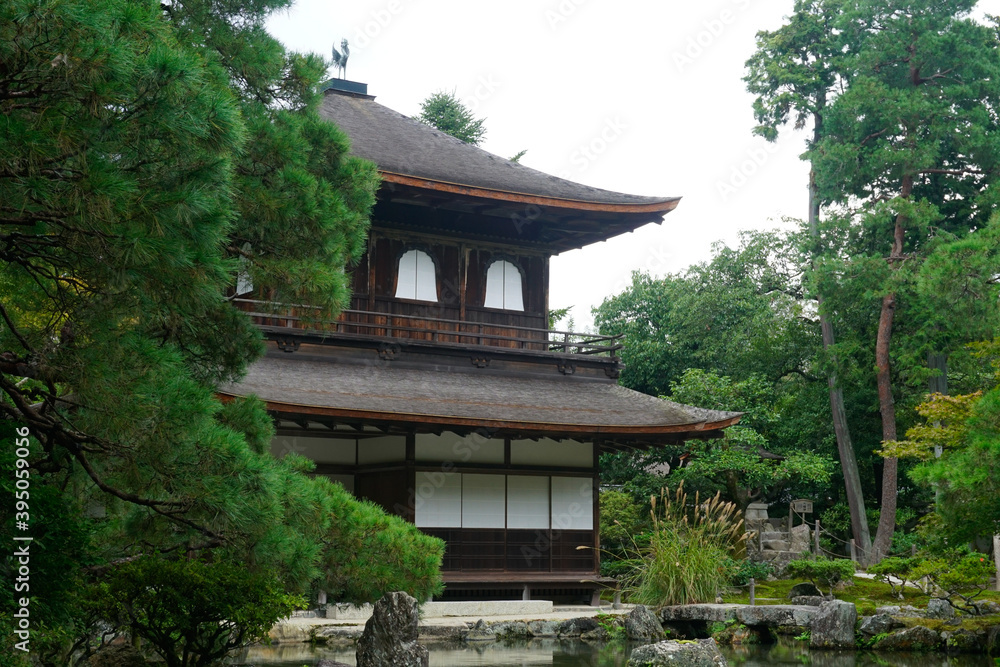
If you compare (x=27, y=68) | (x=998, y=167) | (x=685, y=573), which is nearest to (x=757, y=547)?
(x=685, y=573)

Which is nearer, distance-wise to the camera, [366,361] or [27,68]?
[27,68]

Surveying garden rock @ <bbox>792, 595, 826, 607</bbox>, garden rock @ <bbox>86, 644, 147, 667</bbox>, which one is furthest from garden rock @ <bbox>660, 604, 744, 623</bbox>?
garden rock @ <bbox>86, 644, 147, 667</bbox>

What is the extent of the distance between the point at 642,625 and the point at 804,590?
3.70 meters

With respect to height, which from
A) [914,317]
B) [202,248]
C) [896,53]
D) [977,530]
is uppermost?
[896,53]

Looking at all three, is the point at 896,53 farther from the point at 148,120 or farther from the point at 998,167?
the point at 148,120

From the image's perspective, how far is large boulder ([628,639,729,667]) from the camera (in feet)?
32.8

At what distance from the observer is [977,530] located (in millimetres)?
10539

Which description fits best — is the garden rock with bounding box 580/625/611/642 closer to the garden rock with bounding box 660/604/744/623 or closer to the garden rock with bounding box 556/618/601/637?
the garden rock with bounding box 556/618/601/637

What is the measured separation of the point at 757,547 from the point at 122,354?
18.8 meters

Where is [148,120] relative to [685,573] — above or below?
above

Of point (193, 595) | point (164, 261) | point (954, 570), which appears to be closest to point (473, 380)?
point (954, 570)

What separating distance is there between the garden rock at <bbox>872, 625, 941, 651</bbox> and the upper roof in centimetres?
739

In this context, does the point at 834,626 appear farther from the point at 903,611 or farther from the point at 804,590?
the point at 804,590

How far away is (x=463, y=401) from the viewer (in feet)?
49.2
